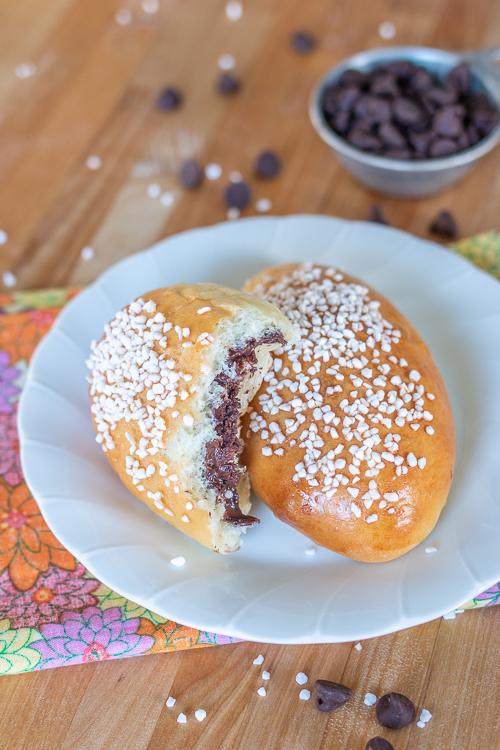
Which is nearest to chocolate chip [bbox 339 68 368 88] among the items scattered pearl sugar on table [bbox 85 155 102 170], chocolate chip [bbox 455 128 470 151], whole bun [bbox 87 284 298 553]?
chocolate chip [bbox 455 128 470 151]

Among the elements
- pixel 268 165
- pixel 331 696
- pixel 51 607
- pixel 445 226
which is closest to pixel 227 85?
pixel 268 165

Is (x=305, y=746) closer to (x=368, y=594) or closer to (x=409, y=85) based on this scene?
(x=368, y=594)

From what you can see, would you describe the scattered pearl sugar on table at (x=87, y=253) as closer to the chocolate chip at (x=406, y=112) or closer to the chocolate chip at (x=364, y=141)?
the chocolate chip at (x=364, y=141)

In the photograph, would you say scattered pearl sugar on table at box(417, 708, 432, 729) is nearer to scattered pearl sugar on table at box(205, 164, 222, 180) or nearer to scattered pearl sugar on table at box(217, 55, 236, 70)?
scattered pearl sugar on table at box(205, 164, 222, 180)

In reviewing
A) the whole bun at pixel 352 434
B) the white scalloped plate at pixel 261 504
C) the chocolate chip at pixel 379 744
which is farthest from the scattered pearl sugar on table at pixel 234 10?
the chocolate chip at pixel 379 744

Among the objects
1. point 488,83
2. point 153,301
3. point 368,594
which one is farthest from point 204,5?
point 368,594

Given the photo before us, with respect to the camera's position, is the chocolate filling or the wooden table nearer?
the wooden table
